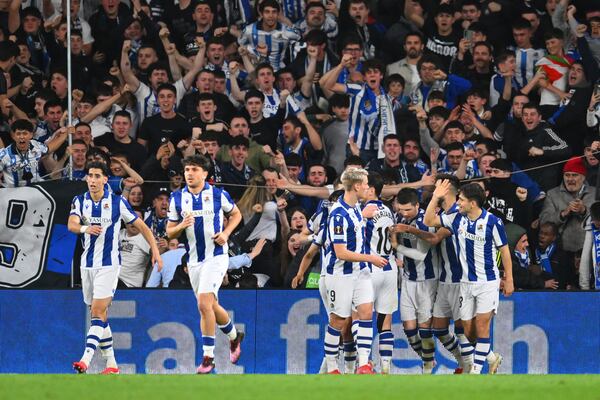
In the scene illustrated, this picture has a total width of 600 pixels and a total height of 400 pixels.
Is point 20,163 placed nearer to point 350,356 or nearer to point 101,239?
point 101,239

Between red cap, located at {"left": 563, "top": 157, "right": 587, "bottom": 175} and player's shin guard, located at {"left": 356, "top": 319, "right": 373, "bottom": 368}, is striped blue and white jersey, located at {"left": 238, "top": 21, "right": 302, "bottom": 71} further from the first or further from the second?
player's shin guard, located at {"left": 356, "top": 319, "right": 373, "bottom": 368}

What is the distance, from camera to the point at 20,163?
16734 millimetres

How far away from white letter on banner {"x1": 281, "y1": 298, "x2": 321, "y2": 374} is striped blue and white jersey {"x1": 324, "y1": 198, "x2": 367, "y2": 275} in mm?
2018

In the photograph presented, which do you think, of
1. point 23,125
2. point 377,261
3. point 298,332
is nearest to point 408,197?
point 377,261

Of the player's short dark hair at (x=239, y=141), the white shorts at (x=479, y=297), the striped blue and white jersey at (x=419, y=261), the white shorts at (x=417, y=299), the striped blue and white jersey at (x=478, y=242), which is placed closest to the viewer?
the striped blue and white jersey at (x=478, y=242)

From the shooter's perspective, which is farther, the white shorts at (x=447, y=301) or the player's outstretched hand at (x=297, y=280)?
the white shorts at (x=447, y=301)

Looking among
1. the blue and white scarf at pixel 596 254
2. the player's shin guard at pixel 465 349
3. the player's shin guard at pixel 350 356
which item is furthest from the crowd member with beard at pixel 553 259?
the player's shin guard at pixel 350 356

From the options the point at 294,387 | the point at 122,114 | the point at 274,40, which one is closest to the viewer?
the point at 294,387

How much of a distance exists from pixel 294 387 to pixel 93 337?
387cm

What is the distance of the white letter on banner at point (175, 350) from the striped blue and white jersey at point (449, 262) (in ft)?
10.3

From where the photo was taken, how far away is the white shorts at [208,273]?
1443 centimetres

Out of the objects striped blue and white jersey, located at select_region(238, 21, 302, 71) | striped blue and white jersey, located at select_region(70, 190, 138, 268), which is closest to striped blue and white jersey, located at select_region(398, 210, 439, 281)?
striped blue and white jersey, located at select_region(70, 190, 138, 268)

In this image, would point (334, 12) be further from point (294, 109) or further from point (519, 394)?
point (519, 394)

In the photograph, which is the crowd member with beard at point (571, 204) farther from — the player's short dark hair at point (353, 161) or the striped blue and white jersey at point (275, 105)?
the striped blue and white jersey at point (275, 105)
